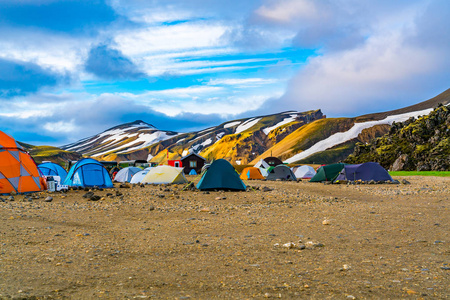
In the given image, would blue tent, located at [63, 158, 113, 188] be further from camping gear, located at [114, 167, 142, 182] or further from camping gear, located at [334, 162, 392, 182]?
camping gear, located at [334, 162, 392, 182]

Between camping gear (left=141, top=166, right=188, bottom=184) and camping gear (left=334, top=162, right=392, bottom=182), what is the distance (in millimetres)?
16634

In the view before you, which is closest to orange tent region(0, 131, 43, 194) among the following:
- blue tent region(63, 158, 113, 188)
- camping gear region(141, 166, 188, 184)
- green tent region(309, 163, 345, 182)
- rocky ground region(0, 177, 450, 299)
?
blue tent region(63, 158, 113, 188)

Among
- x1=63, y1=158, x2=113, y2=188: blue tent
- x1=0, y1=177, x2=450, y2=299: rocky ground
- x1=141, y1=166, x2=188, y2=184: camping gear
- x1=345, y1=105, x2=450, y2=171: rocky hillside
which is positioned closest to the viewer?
x1=0, y1=177, x2=450, y2=299: rocky ground

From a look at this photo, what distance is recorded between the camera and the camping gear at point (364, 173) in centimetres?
3612

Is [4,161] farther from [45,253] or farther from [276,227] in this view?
[276,227]

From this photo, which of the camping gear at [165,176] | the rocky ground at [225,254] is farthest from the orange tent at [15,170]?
the camping gear at [165,176]

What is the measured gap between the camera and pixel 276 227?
40.1 ft

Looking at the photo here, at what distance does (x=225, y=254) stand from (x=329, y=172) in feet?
105

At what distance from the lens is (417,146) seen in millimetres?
82562

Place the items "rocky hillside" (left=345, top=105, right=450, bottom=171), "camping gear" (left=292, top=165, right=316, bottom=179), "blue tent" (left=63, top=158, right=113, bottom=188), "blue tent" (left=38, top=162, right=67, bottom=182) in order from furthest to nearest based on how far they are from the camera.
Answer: "rocky hillside" (left=345, top=105, right=450, bottom=171), "camping gear" (left=292, top=165, right=316, bottom=179), "blue tent" (left=38, top=162, right=67, bottom=182), "blue tent" (left=63, top=158, right=113, bottom=188)

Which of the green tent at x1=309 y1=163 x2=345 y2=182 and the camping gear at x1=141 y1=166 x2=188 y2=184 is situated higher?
the camping gear at x1=141 y1=166 x2=188 y2=184

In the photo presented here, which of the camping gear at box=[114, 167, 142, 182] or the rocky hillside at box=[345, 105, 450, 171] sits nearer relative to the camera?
the camping gear at box=[114, 167, 142, 182]

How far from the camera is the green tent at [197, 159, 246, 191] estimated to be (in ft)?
84.3

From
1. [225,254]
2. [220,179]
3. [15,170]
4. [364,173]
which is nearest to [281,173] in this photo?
[364,173]
